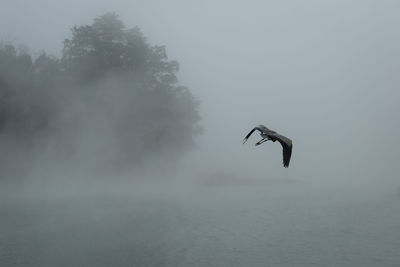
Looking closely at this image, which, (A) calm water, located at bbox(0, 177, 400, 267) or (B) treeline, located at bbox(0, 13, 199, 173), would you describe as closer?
(A) calm water, located at bbox(0, 177, 400, 267)

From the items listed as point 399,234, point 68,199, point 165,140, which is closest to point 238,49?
point 165,140

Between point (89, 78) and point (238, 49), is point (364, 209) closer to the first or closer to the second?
point (89, 78)

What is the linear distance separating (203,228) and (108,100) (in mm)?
25234

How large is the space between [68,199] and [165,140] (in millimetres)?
13067

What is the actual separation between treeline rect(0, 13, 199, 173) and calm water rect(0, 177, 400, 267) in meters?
7.20

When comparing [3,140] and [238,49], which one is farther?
[238,49]

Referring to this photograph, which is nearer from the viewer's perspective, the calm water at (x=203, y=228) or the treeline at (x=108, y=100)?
the calm water at (x=203, y=228)

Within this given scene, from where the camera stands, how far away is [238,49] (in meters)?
170

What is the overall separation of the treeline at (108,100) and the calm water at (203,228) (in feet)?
23.6

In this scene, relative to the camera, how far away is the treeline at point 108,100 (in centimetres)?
4981

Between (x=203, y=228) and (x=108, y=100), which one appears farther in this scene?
(x=108, y=100)

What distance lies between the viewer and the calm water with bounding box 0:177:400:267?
84.4 feet

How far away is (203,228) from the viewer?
3114 cm

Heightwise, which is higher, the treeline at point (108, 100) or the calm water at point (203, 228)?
the treeline at point (108, 100)
